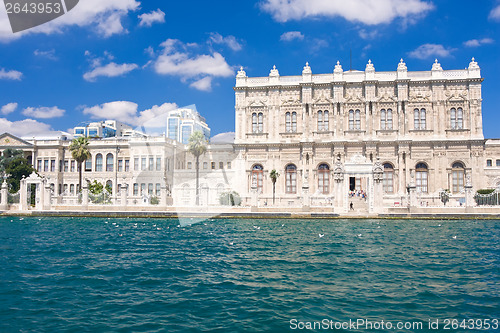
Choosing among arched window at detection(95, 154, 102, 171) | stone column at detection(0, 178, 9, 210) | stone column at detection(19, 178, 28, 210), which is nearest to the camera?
stone column at detection(0, 178, 9, 210)

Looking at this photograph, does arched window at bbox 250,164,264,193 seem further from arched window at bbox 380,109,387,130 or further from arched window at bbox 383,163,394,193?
arched window at bbox 380,109,387,130

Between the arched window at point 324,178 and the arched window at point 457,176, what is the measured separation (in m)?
11.6

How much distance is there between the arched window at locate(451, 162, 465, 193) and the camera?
3759 centimetres

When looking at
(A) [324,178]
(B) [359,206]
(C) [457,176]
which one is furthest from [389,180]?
(B) [359,206]

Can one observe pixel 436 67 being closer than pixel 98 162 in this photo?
Yes

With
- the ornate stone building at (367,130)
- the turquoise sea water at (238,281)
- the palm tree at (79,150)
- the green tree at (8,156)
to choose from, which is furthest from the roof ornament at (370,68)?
the green tree at (8,156)

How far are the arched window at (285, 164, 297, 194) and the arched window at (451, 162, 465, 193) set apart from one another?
14.8 meters

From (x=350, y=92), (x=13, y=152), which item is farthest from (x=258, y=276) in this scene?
(x=13, y=152)

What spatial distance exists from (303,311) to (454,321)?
288 centimetres

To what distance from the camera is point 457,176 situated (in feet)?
124

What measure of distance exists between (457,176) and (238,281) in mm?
33681

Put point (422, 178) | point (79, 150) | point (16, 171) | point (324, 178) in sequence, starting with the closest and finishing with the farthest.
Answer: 1. point (422, 178)
2. point (324, 178)
3. point (79, 150)
4. point (16, 171)

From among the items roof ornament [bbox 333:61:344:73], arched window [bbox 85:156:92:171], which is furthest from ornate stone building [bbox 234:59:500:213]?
arched window [bbox 85:156:92:171]

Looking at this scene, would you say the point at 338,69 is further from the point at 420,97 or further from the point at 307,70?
the point at 420,97
